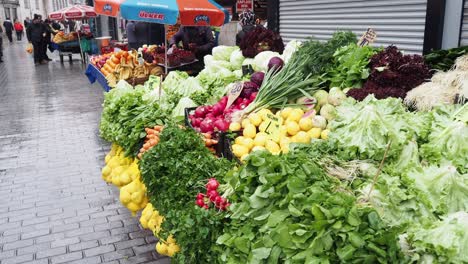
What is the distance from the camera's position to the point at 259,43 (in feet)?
21.5

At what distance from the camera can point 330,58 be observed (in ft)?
15.6

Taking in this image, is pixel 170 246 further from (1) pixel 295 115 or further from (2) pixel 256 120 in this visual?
(1) pixel 295 115

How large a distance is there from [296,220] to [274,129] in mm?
1821

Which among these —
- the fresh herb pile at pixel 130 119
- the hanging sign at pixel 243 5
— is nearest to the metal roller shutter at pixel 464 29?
the fresh herb pile at pixel 130 119

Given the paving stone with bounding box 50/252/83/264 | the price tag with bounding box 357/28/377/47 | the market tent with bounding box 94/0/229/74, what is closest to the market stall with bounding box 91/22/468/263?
the price tag with bounding box 357/28/377/47

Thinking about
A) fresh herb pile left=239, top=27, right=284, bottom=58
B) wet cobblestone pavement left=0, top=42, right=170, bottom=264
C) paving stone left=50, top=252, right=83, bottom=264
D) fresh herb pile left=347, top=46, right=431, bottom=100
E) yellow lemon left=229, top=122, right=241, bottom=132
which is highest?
fresh herb pile left=239, top=27, right=284, bottom=58

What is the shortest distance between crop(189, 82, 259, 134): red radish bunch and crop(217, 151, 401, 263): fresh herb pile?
1.49 meters

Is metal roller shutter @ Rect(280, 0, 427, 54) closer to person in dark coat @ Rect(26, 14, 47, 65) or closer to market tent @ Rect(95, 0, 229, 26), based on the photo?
market tent @ Rect(95, 0, 229, 26)

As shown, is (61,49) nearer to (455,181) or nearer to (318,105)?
(318,105)

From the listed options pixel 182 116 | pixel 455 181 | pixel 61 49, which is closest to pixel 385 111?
pixel 455 181

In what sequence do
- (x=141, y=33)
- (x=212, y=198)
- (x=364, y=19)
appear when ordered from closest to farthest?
(x=212, y=198)
(x=364, y=19)
(x=141, y=33)

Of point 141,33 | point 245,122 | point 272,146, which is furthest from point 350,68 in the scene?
point 141,33

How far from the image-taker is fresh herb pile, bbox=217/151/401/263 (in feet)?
5.90

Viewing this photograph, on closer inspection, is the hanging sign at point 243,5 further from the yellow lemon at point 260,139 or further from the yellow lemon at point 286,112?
the yellow lemon at point 260,139
